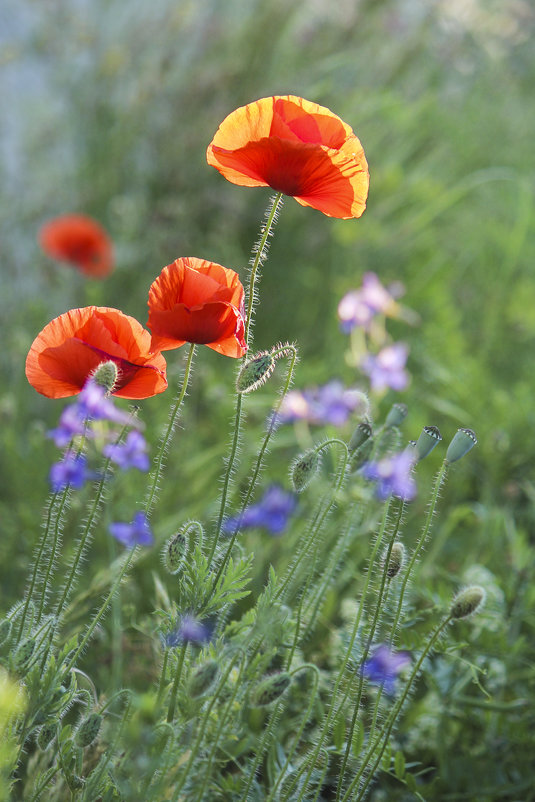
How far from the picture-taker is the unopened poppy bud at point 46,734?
93 centimetres

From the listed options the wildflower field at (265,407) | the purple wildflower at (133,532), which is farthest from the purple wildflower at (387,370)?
the purple wildflower at (133,532)

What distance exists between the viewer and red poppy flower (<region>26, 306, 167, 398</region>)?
98cm

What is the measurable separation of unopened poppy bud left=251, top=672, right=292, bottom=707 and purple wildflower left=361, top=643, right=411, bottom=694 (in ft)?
0.74

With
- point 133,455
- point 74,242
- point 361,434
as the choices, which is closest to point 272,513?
point 133,455

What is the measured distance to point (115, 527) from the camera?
1.43 metres

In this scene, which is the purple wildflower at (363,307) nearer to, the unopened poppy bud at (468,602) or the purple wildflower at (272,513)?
the purple wildflower at (272,513)

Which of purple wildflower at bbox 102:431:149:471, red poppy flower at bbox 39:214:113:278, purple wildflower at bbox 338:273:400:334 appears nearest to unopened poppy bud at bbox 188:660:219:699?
purple wildflower at bbox 102:431:149:471

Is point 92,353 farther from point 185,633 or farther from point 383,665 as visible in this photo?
point 383,665

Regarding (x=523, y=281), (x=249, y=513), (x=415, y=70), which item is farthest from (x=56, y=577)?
(x=415, y=70)

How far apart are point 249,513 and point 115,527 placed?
345mm

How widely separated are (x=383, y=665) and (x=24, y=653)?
0.51m

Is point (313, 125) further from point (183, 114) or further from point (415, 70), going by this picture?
point (415, 70)

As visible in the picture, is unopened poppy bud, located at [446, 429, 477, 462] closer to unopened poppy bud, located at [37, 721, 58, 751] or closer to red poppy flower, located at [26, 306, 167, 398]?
red poppy flower, located at [26, 306, 167, 398]

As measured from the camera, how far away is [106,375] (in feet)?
2.97
